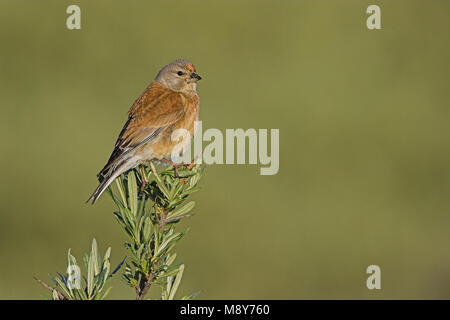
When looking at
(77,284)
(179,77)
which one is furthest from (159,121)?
(77,284)

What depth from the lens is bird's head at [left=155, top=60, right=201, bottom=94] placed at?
5121 mm

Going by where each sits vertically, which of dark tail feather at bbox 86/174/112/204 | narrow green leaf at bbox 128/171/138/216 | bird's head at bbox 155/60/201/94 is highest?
bird's head at bbox 155/60/201/94

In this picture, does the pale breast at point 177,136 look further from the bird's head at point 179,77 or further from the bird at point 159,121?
the bird's head at point 179,77

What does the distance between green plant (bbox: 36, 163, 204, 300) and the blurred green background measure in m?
3.84

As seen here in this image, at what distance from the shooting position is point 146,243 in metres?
2.63

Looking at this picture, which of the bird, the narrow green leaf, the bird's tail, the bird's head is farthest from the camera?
the bird's head

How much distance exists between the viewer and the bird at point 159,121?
4199mm

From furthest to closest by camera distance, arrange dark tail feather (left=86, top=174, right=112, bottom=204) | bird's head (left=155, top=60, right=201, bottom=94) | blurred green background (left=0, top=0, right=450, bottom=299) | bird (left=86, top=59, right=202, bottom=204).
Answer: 1. blurred green background (left=0, top=0, right=450, bottom=299)
2. bird's head (left=155, top=60, right=201, bottom=94)
3. bird (left=86, top=59, right=202, bottom=204)
4. dark tail feather (left=86, top=174, right=112, bottom=204)

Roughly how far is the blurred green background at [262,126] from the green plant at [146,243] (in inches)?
151

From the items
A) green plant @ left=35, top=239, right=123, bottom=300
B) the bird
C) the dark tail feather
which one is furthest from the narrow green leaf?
the bird

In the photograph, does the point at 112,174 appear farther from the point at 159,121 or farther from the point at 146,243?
the point at 146,243

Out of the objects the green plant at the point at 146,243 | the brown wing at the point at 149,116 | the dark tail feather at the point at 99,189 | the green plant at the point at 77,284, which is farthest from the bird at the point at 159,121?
the green plant at the point at 77,284

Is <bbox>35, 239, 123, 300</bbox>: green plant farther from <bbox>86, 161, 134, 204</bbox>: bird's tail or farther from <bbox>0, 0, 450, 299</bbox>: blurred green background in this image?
<bbox>0, 0, 450, 299</bbox>: blurred green background
